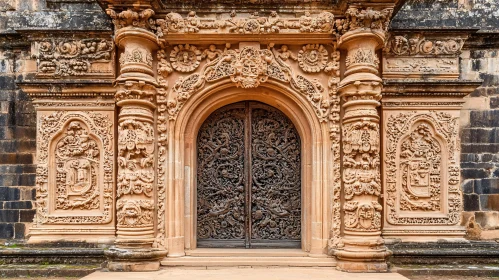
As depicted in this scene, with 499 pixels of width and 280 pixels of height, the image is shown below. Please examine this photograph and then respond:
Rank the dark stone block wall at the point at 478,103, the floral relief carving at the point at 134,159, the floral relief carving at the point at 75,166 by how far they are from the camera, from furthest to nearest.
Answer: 1. the dark stone block wall at the point at 478,103
2. the floral relief carving at the point at 75,166
3. the floral relief carving at the point at 134,159

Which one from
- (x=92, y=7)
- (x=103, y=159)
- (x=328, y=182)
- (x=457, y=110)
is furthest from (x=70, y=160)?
(x=457, y=110)

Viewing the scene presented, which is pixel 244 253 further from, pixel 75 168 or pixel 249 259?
pixel 75 168

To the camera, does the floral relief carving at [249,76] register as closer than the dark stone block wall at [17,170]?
Yes

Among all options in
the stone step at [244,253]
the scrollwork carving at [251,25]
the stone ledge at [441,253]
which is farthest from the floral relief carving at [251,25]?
the stone ledge at [441,253]

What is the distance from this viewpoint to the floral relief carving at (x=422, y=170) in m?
7.18

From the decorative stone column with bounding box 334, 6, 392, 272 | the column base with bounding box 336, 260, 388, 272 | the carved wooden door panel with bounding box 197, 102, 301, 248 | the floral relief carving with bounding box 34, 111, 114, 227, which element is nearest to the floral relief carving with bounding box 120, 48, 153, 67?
the floral relief carving with bounding box 34, 111, 114, 227

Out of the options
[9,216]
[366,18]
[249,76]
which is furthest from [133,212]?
[366,18]

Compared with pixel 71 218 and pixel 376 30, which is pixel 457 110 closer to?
pixel 376 30

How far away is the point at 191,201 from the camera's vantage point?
717cm

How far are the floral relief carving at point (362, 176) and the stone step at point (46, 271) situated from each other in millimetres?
3932

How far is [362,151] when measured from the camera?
6.50 metres

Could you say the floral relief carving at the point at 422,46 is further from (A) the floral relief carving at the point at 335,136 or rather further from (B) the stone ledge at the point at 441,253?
(B) the stone ledge at the point at 441,253

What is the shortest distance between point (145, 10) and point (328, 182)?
3.78 m

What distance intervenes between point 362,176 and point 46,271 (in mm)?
4885
